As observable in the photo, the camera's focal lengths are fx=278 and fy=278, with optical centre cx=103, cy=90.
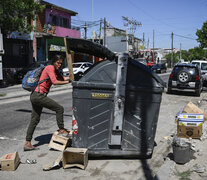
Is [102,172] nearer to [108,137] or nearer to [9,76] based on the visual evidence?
[108,137]

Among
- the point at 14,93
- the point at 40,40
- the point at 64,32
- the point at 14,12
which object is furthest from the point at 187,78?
the point at 64,32

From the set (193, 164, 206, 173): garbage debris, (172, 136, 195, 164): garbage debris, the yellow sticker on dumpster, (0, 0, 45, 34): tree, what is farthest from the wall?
(193, 164, 206, 173): garbage debris

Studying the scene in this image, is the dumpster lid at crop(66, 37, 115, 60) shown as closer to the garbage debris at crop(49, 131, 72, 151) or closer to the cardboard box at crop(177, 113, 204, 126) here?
the garbage debris at crop(49, 131, 72, 151)

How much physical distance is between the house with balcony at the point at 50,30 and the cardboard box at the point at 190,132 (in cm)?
2457

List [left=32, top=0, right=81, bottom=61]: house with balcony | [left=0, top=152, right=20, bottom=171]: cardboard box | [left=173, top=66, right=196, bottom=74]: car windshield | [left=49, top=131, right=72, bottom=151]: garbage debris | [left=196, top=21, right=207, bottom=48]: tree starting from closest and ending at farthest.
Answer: [left=0, top=152, right=20, bottom=171]: cardboard box, [left=49, top=131, right=72, bottom=151]: garbage debris, [left=173, top=66, right=196, bottom=74]: car windshield, [left=32, top=0, right=81, bottom=61]: house with balcony, [left=196, top=21, right=207, bottom=48]: tree

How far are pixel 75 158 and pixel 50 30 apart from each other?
2770 cm

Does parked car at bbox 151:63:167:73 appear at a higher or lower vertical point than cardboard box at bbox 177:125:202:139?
higher

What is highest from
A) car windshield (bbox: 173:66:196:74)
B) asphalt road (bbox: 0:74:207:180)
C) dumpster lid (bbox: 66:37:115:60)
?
dumpster lid (bbox: 66:37:115:60)

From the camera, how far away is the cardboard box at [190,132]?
620 centimetres

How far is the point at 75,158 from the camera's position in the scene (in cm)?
455

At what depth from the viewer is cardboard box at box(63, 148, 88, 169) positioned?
4.47 meters

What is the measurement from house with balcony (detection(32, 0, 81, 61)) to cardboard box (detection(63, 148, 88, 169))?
1004 inches

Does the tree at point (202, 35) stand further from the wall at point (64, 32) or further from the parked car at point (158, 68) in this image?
the wall at point (64, 32)

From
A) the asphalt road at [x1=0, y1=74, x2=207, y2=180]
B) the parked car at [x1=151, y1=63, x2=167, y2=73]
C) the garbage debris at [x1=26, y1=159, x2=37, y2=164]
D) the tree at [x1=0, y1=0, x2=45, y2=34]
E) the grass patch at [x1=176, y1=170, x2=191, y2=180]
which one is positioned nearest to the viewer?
the grass patch at [x1=176, y1=170, x2=191, y2=180]
